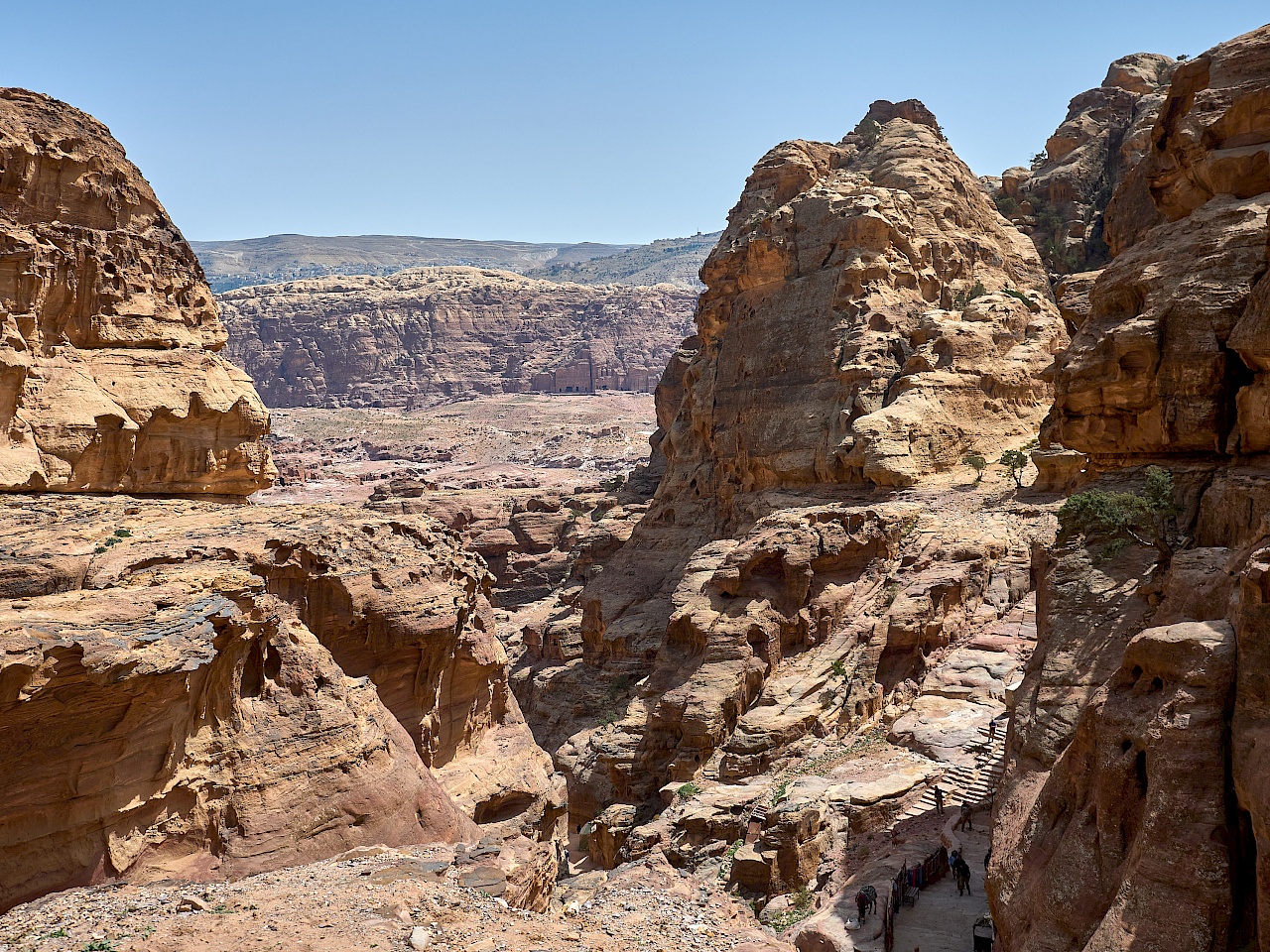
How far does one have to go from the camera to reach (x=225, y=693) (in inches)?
695

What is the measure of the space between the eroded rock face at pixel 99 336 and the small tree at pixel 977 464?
28176 millimetres

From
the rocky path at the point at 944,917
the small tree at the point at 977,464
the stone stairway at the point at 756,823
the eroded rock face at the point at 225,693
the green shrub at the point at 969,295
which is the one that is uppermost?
the green shrub at the point at 969,295

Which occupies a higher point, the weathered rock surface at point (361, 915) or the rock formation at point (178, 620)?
the rock formation at point (178, 620)

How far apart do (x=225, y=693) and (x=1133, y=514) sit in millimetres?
15705

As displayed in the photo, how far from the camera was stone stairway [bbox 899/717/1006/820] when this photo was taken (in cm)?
2519

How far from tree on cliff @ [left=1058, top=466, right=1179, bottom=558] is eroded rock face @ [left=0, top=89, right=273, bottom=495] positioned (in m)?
19.8

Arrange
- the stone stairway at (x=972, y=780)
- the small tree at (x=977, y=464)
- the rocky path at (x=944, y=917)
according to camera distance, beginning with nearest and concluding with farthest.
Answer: the rocky path at (x=944, y=917) → the stone stairway at (x=972, y=780) → the small tree at (x=977, y=464)

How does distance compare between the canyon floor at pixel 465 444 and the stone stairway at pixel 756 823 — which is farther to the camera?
the canyon floor at pixel 465 444

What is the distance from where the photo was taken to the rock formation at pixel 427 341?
574ft

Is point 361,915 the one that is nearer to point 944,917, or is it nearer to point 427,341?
point 944,917

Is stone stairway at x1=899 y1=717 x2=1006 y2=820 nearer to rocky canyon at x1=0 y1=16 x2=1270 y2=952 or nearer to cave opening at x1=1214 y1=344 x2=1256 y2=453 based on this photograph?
rocky canyon at x1=0 y1=16 x2=1270 y2=952

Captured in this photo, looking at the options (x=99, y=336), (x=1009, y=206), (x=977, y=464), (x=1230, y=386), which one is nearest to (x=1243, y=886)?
(x=1230, y=386)

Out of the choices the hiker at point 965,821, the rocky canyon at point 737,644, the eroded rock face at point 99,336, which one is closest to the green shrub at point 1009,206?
the rocky canyon at point 737,644

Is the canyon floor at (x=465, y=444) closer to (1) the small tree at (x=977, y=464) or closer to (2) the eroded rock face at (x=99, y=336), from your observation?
(1) the small tree at (x=977, y=464)
